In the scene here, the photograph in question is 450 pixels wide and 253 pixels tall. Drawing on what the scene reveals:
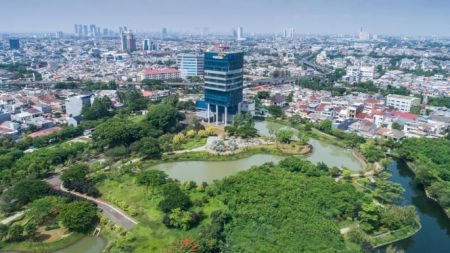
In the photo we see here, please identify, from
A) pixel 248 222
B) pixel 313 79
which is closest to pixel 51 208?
pixel 248 222

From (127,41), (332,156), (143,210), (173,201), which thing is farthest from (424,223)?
(127,41)

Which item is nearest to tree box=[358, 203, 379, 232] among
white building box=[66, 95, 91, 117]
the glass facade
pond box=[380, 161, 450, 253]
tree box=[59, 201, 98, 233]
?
pond box=[380, 161, 450, 253]

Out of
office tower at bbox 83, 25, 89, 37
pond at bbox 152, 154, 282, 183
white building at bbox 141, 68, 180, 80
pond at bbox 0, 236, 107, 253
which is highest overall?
office tower at bbox 83, 25, 89, 37

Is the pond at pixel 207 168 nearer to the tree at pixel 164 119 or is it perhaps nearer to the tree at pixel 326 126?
the tree at pixel 164 119

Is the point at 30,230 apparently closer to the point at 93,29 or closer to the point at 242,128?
the point at 242,128

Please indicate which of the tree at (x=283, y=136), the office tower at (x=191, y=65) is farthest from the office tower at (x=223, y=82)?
the office tower at (x=191, y=65)

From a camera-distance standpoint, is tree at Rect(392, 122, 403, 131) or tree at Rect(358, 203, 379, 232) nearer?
tree at Rect(358, 203, 379, 232)

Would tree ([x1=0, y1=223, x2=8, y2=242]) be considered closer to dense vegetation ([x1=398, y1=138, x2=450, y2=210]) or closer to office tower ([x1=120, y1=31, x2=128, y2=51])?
dense vegetation ([x1=398, y1=138, x2=450, y2=210])
